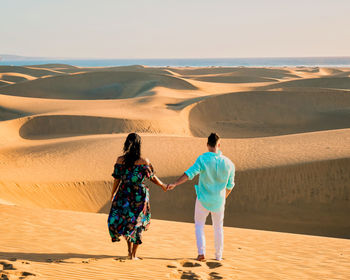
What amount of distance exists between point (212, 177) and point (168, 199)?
7.72 m

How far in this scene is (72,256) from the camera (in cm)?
590

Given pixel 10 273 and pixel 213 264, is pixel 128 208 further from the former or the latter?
pixel 10 273

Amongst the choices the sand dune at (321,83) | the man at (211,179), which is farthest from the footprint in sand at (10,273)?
the sand dune at (321,83)

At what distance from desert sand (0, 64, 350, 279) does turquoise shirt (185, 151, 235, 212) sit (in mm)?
801

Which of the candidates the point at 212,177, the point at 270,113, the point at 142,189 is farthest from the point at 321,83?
the point at 142,189

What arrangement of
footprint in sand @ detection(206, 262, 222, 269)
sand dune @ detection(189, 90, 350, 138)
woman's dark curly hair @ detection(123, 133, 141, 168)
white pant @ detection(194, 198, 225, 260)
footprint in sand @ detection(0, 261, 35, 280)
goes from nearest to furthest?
footprint in sand @ detection(0, 261, 35, 280) < woman's dark curly hair @ detection(123, 133, 141, 168) < white pant @ detection(194, 198, 225, 260) < footprint in sand @ detection(206, 262, 222, 269) < sand dune @ detection(189, 90, 350, 138)

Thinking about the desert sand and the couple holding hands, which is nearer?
the couple holding hands

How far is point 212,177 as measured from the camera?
5605 mm

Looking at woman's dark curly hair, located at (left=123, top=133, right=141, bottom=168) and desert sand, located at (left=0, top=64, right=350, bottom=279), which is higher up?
woman's dark curly hair, located at (left=123, top=133, right=141, bottom=168)

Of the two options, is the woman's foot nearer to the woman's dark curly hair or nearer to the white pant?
the white pant

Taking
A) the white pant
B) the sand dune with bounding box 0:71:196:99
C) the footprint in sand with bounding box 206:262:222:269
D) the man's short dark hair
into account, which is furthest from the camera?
the sand dune with bounding box 0:71:196:99

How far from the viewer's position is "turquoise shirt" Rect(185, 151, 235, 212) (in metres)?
5.54

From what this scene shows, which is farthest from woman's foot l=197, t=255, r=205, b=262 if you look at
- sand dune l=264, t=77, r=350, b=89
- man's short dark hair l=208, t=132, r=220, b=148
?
sand dune l=264, t=77, r=350, b=89

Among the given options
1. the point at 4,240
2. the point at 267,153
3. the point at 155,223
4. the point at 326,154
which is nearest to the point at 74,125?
the point at 267,153
